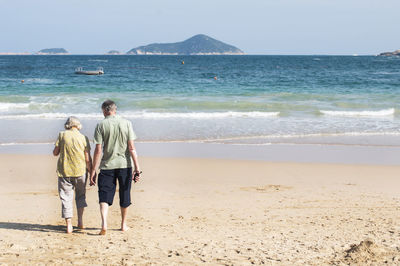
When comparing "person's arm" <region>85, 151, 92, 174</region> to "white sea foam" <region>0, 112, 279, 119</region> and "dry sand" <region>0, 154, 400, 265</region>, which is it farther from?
"white sea foam" <region>0, 112, 279, 119</region>

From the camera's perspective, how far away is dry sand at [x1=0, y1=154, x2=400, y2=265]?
4848 mm

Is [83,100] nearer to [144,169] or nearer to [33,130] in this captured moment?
[33,130]

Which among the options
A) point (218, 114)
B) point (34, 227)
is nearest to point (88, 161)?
point (34, 227)

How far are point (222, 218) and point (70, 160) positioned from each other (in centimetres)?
204

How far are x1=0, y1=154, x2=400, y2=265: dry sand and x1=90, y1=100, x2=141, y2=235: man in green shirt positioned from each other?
55 centimetres

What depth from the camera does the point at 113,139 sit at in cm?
532

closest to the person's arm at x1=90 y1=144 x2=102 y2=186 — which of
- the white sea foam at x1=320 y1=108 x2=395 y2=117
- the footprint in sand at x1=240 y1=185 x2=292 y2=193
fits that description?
the footprint in sand at x1=240 y1=185 x2=292 y2=193

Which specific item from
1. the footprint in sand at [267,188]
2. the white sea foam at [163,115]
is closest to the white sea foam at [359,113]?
the white sea foam at [163,115]

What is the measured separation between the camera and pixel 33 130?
49.1ft

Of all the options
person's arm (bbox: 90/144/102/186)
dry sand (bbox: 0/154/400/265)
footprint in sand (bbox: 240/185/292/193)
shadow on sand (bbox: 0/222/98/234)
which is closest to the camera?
dry sand (bbox: 0/154/400/265)

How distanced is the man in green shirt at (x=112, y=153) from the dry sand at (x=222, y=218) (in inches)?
21.7

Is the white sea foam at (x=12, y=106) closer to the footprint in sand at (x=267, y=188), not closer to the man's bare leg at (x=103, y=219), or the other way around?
the footprint in sand at (x=267, y=188)

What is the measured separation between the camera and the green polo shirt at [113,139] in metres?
5.30

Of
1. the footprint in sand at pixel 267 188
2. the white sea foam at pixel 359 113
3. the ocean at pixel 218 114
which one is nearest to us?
the footprint in sand at pixel 267 188
